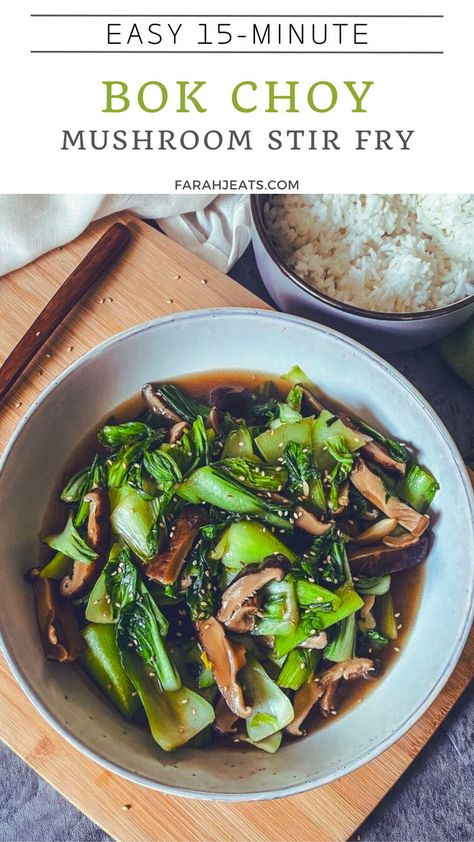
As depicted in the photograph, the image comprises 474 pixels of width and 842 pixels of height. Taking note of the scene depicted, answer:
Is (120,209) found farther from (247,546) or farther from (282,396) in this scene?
(247,546)

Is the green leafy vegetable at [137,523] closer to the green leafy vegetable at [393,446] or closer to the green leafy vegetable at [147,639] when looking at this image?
the green leafy vegetable at [147,639]

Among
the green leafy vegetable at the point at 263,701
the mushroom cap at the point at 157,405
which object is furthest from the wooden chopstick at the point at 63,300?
the green leafy vegetable at the point at 263,701

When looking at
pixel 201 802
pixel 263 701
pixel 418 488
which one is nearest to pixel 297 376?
pixel 418 488

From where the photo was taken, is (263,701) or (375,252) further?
(375,252)

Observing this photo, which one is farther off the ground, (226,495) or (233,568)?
(226,495)

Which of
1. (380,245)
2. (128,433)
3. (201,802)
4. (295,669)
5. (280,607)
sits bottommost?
(201,802)
